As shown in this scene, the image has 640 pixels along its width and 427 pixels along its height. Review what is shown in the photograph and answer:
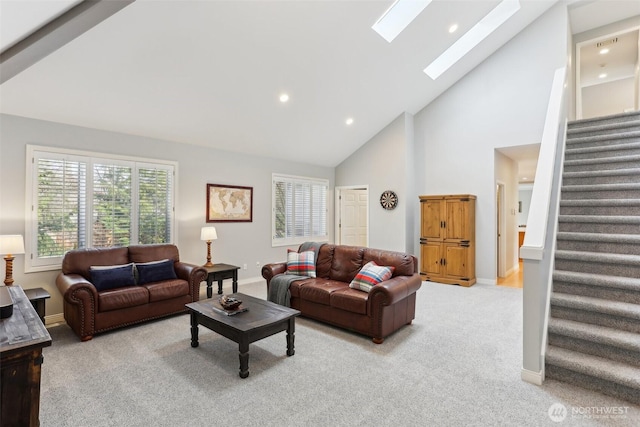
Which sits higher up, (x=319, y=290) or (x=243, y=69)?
(x=243, y=69)

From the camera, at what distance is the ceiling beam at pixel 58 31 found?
212 centimetres

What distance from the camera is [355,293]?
352cm

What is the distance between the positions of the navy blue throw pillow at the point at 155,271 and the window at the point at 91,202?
0.70 meters

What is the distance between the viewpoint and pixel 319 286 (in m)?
3.85

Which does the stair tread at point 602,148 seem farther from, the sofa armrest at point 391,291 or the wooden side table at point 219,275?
the wooden side table at point 219,275

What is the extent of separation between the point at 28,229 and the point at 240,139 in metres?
3.13

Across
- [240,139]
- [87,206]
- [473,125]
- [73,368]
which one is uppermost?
[473,125]

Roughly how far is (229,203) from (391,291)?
3.59 meters

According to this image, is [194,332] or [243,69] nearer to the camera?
[194,332]

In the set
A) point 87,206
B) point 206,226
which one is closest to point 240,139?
point 206,226

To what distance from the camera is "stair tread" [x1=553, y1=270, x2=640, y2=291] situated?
2.63 m

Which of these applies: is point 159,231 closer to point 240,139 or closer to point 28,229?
point 28,229

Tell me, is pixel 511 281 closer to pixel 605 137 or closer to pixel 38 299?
pixel 605 137

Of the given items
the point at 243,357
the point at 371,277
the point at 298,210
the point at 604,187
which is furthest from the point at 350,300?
the point at 298,210
